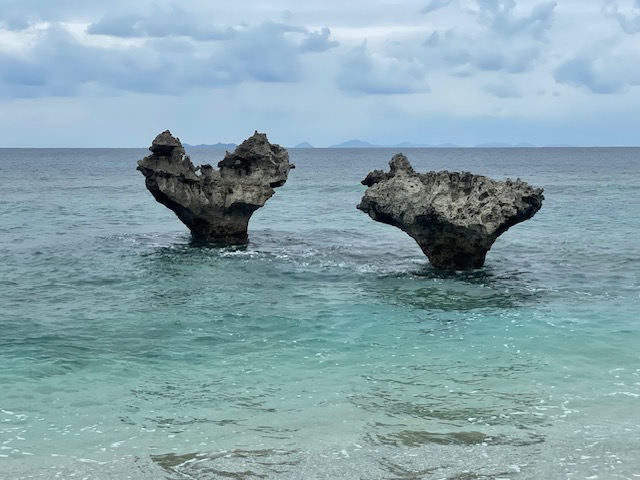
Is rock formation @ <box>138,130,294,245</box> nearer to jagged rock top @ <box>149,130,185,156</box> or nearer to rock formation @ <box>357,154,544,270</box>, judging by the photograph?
jagged rock top @ <box>149,130,185,156</box>

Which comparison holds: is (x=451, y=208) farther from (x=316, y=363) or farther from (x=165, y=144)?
(x=165, y=144)

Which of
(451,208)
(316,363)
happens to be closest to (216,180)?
(451,208)

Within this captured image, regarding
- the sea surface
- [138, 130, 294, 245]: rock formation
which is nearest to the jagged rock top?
[138, 130, 294, 245]: rock formation

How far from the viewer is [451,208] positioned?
88.1 feet

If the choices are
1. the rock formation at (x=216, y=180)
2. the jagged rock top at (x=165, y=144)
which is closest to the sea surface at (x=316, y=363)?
the rock formation at (x=216, y=180)

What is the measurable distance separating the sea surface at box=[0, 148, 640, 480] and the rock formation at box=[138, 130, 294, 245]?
Result: 1769 mm

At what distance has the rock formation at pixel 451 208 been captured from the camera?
86.3ft

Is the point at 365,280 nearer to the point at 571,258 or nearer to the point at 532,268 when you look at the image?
the point at 532,268

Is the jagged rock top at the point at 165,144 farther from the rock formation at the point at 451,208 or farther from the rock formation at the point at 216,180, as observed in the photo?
the rock formation at the point at 451,208

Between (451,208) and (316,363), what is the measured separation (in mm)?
10694

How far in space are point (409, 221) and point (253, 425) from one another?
14.9 meters

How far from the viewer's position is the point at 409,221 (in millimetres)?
27781

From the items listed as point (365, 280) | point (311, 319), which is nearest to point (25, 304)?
point (311, 319)

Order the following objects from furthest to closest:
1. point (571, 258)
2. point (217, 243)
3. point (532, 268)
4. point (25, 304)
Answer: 1. point (217, 243)
2. point (571, 258)
3. point (532, 268)
4. point (25, 304)
